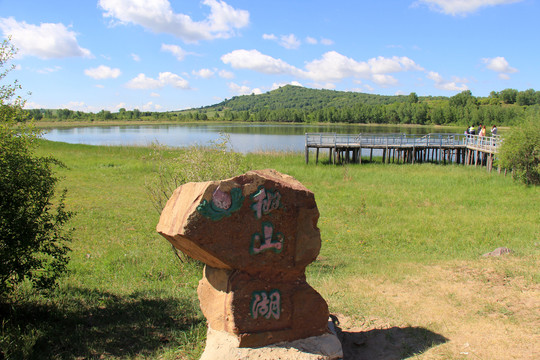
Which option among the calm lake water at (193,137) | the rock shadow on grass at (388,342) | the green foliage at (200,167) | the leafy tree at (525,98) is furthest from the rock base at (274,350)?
the leafy tree at (525,98)

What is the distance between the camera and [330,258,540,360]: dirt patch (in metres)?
4.89

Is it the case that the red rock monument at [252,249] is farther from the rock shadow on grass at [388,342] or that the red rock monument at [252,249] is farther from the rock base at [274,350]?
the rock shadow on grass at [388,342]

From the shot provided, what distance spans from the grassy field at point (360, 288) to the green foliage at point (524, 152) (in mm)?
5215

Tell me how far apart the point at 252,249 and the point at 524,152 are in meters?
19.7

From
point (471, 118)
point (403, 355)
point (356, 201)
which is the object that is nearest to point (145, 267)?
point (403, 355)

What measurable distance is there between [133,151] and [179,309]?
96.6 ft

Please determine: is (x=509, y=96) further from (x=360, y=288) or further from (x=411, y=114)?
(x=360, y=288)

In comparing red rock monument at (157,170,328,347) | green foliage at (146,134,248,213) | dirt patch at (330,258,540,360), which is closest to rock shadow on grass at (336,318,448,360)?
dirt patch at (330,258,540,360)

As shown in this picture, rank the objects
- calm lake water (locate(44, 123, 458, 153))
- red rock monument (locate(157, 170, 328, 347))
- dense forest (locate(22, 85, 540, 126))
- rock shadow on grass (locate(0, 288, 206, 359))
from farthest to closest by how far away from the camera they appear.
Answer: dense forest (locate(22, 85, 540, 126)), calm lake water (locate(44, 123, 458, 153)), rock shadow on grass (locate(0, 288, 206, 359)), red rock monument (locate(157, 170, 328, 347))

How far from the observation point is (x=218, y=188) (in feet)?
14.0

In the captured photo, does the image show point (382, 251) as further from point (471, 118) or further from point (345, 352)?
point (471, 118)

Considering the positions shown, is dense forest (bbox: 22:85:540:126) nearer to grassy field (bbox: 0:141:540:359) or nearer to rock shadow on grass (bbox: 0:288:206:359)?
grassy field (bbox: 0:141:540:359)

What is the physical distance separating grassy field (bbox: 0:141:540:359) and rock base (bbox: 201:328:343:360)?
44 centimetres

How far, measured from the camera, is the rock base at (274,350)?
4348mm
